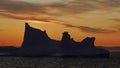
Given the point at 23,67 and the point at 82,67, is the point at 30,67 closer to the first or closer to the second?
the point at 23,67

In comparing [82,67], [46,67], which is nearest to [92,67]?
[82,67]

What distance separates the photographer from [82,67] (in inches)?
5148

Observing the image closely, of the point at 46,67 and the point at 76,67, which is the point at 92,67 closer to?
the point at 76,67

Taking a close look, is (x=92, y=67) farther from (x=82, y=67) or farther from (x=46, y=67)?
(x=46, y=67)

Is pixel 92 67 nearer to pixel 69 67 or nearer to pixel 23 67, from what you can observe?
pixel 69 67

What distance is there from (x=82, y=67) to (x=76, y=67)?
121 inches

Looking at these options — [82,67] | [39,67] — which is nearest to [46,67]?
[39,67]

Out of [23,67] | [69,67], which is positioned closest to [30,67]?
[23,67]

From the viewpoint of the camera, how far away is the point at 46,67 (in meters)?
127

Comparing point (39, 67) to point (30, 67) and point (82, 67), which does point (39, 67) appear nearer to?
point (30, 67)

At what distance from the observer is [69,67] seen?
128 metres

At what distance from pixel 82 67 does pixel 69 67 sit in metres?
5.21

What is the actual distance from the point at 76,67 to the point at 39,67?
39.6ft

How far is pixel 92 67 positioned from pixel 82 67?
332cm
